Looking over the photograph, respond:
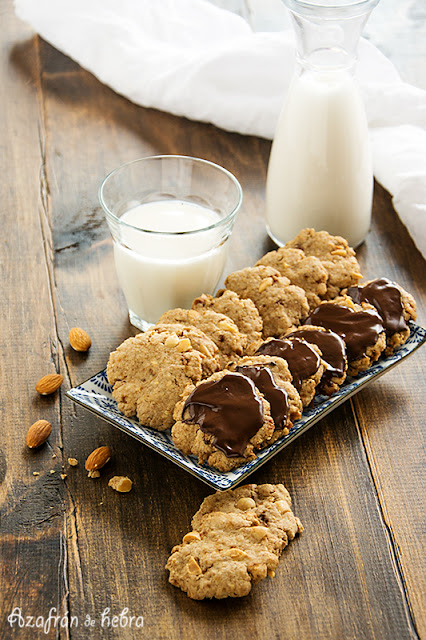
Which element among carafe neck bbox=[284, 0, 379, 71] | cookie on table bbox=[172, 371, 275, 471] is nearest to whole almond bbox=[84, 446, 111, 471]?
cookie on table bbox=[172, 371, 275, 471]

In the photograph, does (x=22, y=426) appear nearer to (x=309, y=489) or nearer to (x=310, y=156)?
(x=309, y=489)

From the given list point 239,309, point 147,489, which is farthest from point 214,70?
point 147,489

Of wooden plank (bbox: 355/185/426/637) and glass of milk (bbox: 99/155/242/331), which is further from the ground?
glass of milk (bbox: 99/155/242/331)

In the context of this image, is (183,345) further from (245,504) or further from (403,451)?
(403,451)

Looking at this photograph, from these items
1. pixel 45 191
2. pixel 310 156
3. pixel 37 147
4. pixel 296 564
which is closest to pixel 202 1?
pixel 37 147

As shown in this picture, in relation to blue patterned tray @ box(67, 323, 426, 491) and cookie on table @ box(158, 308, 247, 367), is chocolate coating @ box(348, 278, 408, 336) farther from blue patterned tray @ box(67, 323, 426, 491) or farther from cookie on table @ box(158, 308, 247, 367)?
cookie on table @ box(158, 308, 247, 367)
